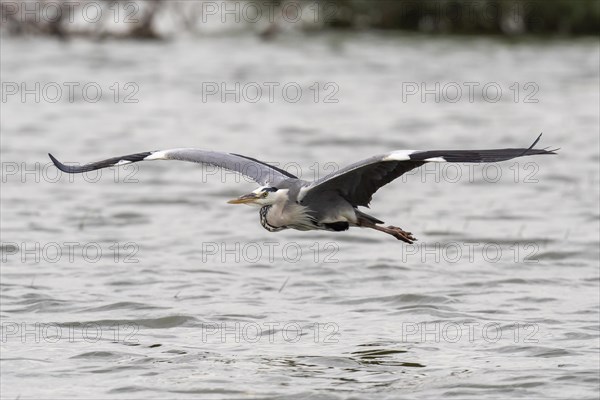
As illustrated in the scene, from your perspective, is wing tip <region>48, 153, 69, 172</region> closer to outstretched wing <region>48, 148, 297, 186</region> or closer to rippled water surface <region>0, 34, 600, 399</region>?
outstretched wing <region>48, 148, 297, 186</region>

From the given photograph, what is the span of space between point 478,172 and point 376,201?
312cm

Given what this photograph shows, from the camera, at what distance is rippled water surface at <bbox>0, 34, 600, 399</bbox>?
10.2 meters

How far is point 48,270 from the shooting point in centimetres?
1380

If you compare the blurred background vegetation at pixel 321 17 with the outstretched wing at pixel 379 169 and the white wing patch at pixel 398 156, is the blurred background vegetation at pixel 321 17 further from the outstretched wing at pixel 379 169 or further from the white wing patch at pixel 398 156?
the white wing patch at pixel 398 156

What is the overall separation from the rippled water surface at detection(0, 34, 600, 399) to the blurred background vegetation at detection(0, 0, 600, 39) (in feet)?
23.7

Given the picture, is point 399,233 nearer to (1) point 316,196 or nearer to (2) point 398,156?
(1) point 316,196

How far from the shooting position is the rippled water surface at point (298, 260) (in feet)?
33.5

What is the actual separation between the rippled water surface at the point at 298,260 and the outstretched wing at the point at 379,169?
1.31 metres

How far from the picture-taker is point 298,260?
48.0 ft

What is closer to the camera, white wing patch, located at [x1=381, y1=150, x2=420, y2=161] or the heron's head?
white wing patch, located at [x1=381, y1=150, x2=420, y2=161]

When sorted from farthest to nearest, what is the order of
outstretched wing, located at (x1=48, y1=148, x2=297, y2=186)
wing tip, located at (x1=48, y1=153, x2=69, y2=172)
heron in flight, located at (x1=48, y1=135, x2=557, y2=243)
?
outstretched wing, located at (x1=48, y1=148, x2=297, y2=186)
heron in flight, located at (x1=48, y1=135, x2=557, y2=243)
wing tip, located at (x1=48, y1=153, x2=69, y2=172)

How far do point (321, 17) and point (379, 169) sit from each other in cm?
3086

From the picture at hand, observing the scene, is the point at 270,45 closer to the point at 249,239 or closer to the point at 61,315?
the point at 249,239

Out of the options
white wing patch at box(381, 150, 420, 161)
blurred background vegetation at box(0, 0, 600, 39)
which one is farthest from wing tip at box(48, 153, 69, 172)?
blurred background vegetation at box(0, 0, 600, 39)
